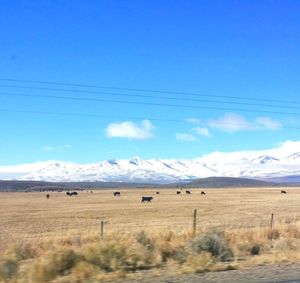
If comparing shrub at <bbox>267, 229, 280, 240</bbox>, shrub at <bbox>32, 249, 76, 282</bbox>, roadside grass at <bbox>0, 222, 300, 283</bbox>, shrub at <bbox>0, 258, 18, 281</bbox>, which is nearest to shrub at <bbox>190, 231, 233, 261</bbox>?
roadside grass at <bbox>0, 222, 300, 283</bbox>

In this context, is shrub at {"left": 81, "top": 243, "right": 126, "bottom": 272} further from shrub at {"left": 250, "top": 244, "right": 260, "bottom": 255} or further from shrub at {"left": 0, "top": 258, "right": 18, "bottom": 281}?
shrub at {"left": 250, "top": 244, "right": 260, "bottom": 255}

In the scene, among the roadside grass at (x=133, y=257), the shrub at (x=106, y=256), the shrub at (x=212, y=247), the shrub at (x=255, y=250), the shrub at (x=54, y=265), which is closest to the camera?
the shrub at (x=54, y=265)

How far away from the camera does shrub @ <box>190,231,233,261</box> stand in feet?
67.9

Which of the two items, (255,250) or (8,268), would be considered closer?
(8,268)

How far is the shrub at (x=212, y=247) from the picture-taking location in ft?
67.9

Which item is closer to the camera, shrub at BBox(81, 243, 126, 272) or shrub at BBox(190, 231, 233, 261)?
shrub at BBox(81, 243, 126, 272)

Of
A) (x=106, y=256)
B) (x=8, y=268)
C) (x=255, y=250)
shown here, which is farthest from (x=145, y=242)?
(x=8, y=268)

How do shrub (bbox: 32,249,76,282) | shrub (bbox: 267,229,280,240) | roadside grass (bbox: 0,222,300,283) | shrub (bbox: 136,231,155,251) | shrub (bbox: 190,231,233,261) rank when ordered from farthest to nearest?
shrub (bbox: 267,229,280,240) → shrub (bbox: 136,231,155,251) → shrub (bbox: 190,231,233,261) → roadside grass (bbox: 0,222,300,283) → shrub (bbox: 32,249,76,282)

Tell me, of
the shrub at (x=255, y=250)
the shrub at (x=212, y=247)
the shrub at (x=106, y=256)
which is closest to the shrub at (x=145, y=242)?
the shrub at (x=212, y=247)

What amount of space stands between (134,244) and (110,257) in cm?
343

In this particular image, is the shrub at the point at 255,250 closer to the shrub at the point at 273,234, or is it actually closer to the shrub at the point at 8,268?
the shrub at the point at 273,234

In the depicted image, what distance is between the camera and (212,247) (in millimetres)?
20828

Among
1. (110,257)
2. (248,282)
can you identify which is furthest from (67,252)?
(248,282)

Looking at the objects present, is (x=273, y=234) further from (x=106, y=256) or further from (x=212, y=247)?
(x=106, y=256)
